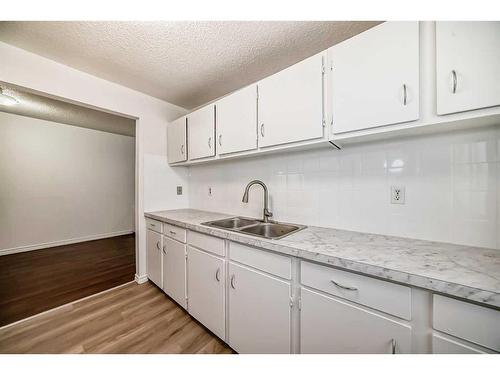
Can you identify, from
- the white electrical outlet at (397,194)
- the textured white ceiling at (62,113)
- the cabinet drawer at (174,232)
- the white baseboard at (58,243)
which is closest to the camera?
the white electrical outlet at (397,194)

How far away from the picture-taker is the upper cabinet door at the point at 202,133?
1.86 m

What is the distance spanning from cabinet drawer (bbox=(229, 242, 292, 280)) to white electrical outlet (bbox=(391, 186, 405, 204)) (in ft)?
2.47

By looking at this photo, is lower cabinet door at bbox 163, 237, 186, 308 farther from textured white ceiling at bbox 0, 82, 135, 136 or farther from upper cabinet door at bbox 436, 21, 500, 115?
textured white ceiling at bbox 0, 82, 135, 136

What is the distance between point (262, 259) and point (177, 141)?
1759 millimetres

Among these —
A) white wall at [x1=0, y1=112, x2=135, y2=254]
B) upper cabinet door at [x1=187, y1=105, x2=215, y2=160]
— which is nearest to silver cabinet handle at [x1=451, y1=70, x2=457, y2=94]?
upper cabinet door at [x1=187, y1=105, x2=215, y2=160]

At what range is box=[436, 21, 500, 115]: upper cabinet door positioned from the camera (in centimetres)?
76

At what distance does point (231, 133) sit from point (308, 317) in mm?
1398

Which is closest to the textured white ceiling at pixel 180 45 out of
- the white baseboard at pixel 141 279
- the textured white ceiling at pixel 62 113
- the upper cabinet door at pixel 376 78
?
the upper cabinet door at pixel 376 78

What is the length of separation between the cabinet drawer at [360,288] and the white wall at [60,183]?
4620 millimetres

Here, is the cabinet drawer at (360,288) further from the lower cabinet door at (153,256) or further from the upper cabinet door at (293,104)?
the lower cabinet door at (153,256)

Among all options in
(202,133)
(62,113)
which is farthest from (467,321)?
(62,113)
